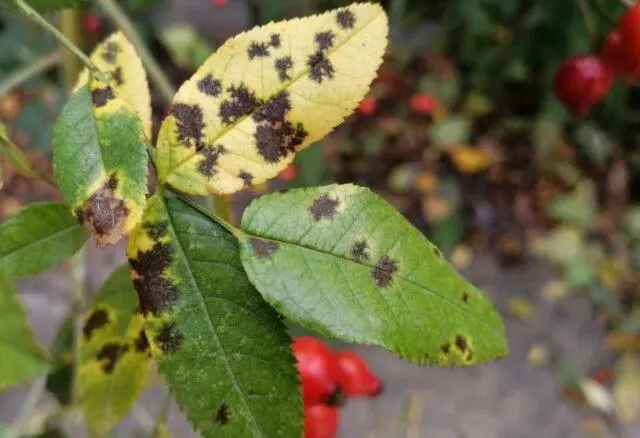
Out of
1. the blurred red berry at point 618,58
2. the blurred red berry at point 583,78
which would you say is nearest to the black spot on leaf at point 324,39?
the blurred red berry at point 618,58

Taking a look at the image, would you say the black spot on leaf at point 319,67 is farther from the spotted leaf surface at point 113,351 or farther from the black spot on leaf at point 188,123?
the spotted leaf surface at point 113,351

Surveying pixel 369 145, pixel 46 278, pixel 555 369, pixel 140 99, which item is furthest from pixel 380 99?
pixel 140 99

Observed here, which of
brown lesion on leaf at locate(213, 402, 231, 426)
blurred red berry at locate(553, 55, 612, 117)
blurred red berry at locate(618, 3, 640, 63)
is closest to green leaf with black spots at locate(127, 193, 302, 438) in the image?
brown lesion on leaf at locate(213, 402, 231, 426)

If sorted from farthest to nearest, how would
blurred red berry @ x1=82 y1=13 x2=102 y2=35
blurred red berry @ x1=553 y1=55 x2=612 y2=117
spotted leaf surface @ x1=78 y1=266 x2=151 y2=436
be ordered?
blurred red berry @ x1=82 y1=13 x2=102 y2=35, blurred red berry @ x1=553 y1=55 x2=612 y2=117, spotted leaf surface @ x1=78 y1=266 x2=151 y2=436

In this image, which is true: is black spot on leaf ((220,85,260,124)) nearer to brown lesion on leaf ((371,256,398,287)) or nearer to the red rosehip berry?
brown lesion on leaf ((371,256,398,287))

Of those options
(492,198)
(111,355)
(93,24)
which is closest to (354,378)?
(111,355)

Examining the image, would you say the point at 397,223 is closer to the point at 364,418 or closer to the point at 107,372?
the point at 107,372
